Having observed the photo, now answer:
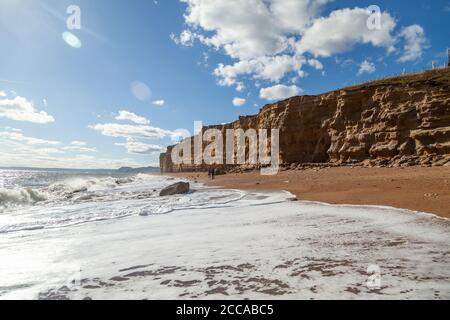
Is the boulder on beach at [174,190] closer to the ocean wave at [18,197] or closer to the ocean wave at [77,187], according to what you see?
the ocean wave at [18,197]

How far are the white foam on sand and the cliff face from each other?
2007 cm

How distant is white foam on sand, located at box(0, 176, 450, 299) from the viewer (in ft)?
9.50

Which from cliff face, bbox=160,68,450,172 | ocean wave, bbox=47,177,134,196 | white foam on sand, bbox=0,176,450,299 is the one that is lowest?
ocean wave, bbox=47,177,134,196

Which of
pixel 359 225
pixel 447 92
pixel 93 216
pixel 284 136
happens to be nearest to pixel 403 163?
pixel 447 92

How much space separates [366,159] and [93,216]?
83.4ft

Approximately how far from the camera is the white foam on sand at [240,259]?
114 inches

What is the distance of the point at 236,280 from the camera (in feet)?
10.4

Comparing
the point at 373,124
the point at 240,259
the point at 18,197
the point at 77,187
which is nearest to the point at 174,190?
the point at 18,197

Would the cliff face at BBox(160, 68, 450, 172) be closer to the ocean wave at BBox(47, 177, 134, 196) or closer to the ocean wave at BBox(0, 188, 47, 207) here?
the ocean wave at BBox(47, 177, 134, 196)

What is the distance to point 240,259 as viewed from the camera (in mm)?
3916

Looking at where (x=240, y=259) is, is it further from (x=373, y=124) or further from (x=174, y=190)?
(x=373, y=124)

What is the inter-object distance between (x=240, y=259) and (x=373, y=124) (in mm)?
28151

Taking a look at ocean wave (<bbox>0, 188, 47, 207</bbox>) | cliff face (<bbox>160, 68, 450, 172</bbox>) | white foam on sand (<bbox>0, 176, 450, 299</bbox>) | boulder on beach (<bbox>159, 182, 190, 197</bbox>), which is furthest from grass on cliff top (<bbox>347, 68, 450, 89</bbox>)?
ocean wave (<bbox>0, 188, 47, 207</bbox>)
